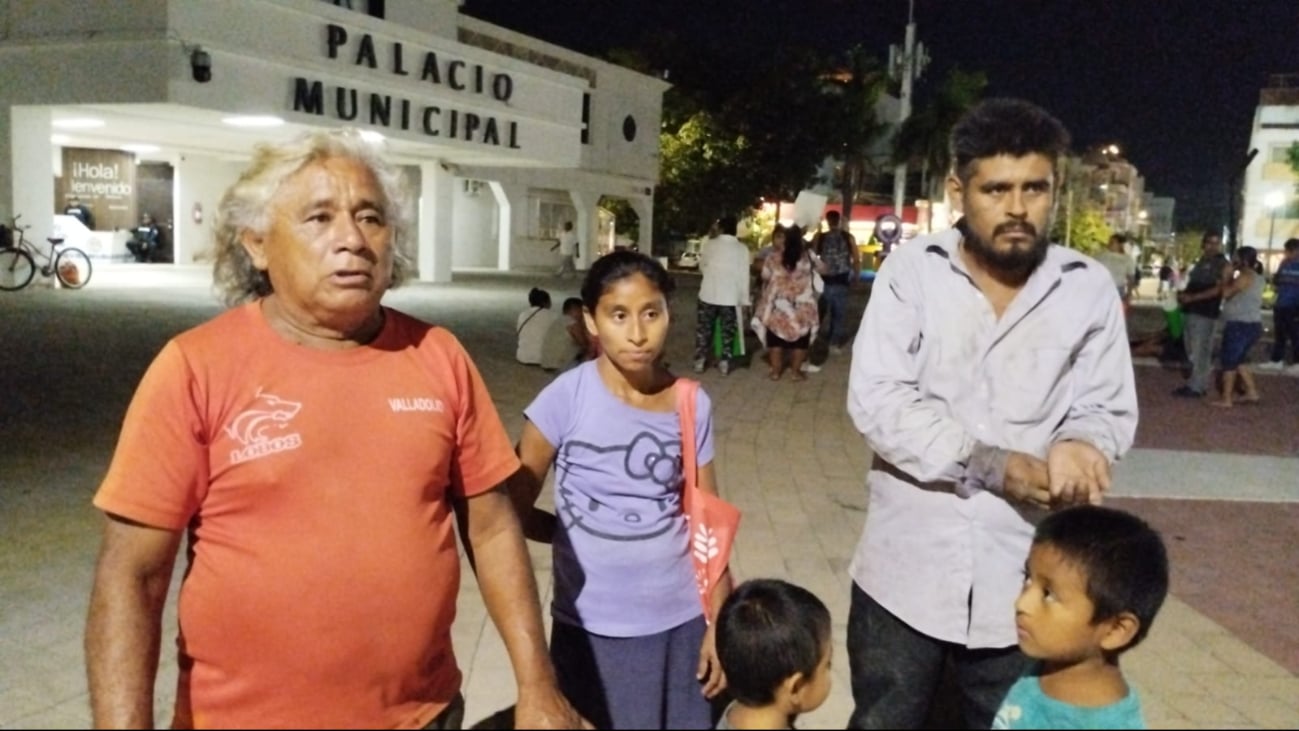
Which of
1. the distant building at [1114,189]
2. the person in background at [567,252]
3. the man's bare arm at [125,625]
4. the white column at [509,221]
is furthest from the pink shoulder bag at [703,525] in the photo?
the distant building at [1114,189]

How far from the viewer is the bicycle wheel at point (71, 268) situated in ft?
58.7

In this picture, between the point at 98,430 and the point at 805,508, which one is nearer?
the point at 805,508

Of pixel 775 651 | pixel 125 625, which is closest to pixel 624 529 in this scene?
pixel 775 651

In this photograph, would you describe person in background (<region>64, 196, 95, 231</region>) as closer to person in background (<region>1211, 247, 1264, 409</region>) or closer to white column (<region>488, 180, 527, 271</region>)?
white column (<region>488, 180, 527, 271</region>)

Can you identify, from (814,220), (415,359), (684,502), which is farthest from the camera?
(814,220)

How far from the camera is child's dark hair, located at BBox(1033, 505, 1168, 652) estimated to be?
185 cm

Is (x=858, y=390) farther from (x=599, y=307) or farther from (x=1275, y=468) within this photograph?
(x=1275, y=468)

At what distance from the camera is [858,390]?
7.49 feet

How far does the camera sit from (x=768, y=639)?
6.77 feet

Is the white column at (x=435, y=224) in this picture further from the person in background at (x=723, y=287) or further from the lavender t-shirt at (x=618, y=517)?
the lavender t-shirt at (x=618, y=517)

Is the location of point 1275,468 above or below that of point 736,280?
below

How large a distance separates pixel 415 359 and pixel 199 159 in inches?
1086

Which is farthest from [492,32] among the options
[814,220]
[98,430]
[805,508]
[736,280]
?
[805,508]

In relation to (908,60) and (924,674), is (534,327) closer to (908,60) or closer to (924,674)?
(924,674)
